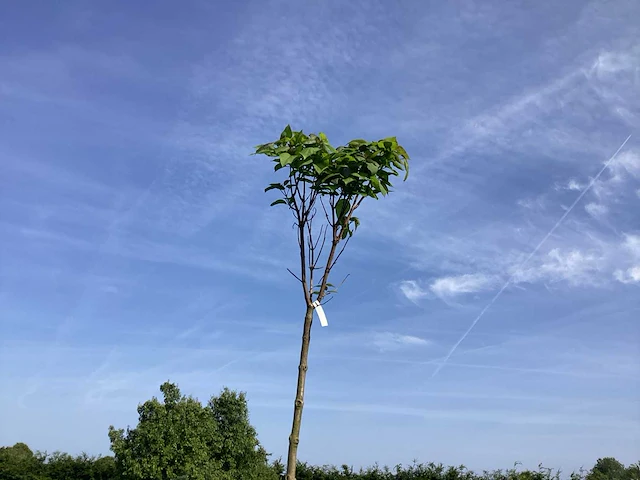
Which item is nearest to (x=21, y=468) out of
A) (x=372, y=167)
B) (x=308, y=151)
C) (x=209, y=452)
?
(x=209, y=452)

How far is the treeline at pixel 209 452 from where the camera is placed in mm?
9984

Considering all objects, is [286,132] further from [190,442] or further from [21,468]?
[21,468]

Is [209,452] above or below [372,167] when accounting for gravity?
below

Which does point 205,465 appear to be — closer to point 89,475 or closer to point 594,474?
point 89,475

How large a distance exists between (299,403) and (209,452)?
6.16 metres

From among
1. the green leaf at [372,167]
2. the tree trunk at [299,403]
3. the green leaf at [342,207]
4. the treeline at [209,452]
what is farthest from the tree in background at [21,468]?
the green leaf at [372,167]

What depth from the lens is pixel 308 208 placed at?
595cm

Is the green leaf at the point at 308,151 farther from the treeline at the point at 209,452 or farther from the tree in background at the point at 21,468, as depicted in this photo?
the tree in background at the point at 21,468

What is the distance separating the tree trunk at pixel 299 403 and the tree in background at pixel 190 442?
5348 mm

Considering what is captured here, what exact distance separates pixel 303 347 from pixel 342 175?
1698 mm

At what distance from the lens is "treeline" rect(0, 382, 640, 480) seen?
9984 mm

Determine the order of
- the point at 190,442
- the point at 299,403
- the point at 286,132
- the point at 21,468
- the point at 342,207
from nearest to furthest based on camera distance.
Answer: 1. the point at 299,403
2. the point at 286,132
3. the point at 342,207
4. the point at 190,442
5. the point at 21,468

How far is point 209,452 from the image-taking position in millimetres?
10672

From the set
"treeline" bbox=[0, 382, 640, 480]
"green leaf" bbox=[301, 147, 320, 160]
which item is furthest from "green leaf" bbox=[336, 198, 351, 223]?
"treeline" bbox=[0, 382, 640, 480]
